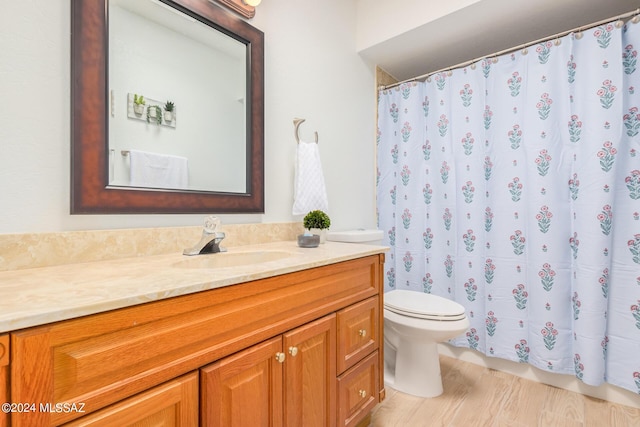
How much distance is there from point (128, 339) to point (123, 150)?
72 cm

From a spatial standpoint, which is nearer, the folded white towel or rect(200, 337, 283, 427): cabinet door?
rect(200, 337, 283, 427): cabinet door

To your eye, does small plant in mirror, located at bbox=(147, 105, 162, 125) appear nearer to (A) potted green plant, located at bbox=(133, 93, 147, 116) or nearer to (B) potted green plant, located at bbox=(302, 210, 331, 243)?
(A) potted green plant, located at bbox=(133, 93, 147, 116)

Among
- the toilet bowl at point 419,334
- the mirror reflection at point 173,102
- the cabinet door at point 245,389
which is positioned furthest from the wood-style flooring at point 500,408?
the mirror reflection at point 173,102

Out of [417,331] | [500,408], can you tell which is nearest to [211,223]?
[417,331]

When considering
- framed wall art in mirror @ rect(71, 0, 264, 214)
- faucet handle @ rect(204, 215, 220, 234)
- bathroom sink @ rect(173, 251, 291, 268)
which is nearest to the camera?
framed wall art in mirror @ rect(71, 0, 264, 214)

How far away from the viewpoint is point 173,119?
3.96 feet

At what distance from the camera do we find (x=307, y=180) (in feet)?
5.48

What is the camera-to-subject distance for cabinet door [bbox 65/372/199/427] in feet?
1.89

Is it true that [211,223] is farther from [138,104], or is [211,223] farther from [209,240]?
[138,104]

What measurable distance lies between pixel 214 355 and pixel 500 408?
160 cm

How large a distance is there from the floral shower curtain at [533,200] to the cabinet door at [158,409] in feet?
5.94

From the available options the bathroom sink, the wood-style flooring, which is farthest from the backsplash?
the wood-style flooring

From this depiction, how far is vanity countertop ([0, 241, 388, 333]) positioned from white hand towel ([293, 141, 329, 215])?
608 mm

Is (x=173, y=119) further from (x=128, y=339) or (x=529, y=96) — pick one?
(x=529, y=96)
